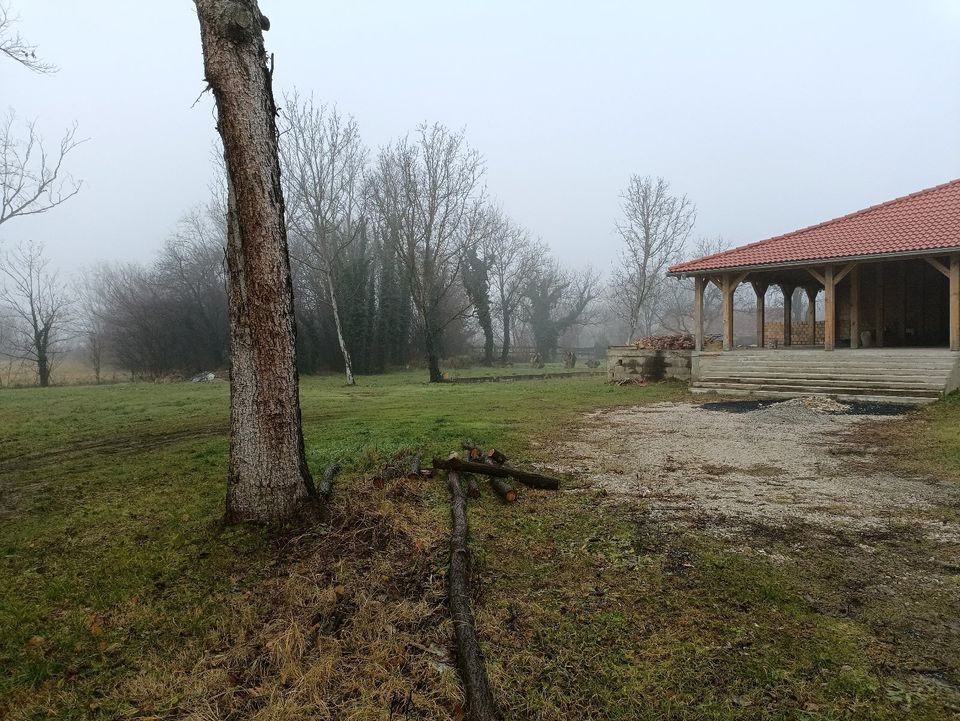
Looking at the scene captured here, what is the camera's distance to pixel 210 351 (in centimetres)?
2720

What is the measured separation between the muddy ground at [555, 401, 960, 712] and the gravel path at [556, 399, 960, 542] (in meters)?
0.01

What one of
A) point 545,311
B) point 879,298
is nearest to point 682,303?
point 545,311

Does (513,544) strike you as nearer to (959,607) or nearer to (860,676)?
(860,676)

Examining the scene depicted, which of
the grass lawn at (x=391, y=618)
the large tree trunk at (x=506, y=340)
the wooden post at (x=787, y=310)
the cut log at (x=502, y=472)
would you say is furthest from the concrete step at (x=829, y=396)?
the large tree trunk at (x=506, y=340)

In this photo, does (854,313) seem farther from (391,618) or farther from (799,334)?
(391,618)

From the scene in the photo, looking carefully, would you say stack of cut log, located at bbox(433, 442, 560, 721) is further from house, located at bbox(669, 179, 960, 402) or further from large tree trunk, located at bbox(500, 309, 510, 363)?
large tree trunk, located at bbox(500, 309, 510, 363)

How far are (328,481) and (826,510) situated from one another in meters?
3.79

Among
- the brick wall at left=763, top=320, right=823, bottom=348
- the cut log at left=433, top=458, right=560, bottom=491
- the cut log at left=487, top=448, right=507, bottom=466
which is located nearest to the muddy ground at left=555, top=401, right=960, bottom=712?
the cut log at left=433, top=458, right=560, bottom=491

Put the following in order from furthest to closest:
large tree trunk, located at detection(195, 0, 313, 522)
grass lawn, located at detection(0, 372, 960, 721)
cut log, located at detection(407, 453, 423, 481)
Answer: cut log, located at detection(407, 453, 423, 481) < large tree trunk, located at detection(195, 0, 313, 522) < grass lawn, located at detection(0, 372, 960, 721)

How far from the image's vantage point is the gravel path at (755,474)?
164 inches

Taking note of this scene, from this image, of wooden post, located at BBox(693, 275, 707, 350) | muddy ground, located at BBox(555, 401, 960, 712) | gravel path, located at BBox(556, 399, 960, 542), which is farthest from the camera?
wooden post, located at BBox(693, 275, 707, 350)

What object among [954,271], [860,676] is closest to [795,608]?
[860,676]

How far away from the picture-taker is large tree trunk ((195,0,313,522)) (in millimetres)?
3588

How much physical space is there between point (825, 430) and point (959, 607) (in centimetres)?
579
